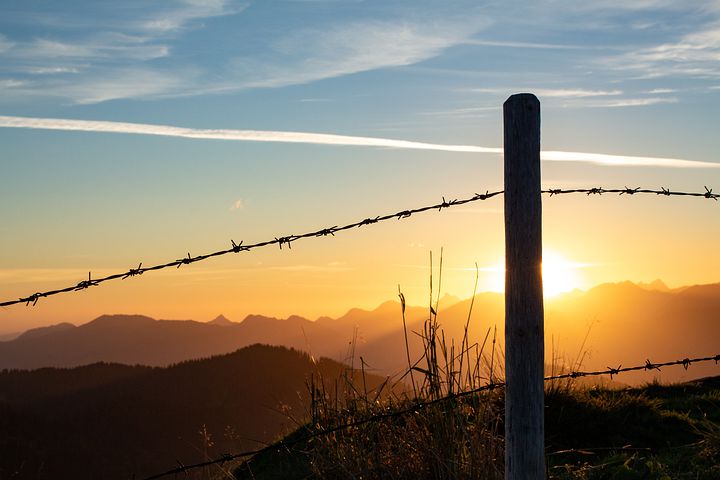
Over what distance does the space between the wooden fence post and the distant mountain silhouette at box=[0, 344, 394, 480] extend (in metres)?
41.6

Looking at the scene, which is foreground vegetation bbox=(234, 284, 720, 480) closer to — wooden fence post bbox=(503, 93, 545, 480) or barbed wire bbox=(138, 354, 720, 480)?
barbed wire bbox=(138, 354, 720, 480)

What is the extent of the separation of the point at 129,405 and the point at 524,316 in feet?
182

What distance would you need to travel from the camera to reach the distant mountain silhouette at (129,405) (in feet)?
147

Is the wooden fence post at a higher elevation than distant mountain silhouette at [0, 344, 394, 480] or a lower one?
higher

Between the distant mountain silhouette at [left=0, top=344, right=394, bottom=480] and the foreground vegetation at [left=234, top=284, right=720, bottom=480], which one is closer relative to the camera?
the foreground vegetation at [left=234, top=284, right=720, bottom=480]

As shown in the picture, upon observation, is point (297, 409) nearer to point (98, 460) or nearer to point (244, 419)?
point (98, 460)

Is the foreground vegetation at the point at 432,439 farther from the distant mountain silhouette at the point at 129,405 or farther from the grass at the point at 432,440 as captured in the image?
the distant mountain silhouette at the point at 129,405

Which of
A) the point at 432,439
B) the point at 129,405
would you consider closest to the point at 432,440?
the point at 432,439

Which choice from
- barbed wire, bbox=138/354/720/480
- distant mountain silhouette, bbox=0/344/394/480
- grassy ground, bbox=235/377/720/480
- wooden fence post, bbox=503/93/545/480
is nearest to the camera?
wooden fence post, bbox=503/93/545/480

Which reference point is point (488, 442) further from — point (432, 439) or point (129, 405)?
point (129, 405)

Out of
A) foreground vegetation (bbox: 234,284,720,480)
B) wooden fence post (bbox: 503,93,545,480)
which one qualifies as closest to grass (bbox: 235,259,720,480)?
foreground vegetation (bbox: 234,284,720,480)

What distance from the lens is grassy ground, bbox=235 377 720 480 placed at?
14.9 feet

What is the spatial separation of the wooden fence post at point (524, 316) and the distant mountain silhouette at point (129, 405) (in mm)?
41574

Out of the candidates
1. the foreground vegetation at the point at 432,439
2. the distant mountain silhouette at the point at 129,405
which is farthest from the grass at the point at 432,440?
the distant mountain silhouette at the point at 129,405
